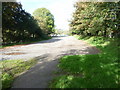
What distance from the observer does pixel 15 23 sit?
60.3ft

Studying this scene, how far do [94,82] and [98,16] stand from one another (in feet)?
28.6

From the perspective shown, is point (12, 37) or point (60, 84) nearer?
point (60, 84)

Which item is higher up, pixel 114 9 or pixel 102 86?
pixel 114 9

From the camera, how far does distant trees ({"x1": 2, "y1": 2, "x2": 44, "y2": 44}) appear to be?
630 inches

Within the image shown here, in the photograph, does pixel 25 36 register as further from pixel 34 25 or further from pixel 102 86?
pixel 102 86

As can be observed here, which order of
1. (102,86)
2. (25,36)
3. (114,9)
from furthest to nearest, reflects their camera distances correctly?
(25,36), (114,9), (102,86)

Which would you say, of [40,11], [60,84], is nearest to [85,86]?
[60,84]

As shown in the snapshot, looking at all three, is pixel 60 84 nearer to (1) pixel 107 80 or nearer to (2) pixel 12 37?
(1) pixel 107 80

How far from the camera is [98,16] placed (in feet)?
33.7

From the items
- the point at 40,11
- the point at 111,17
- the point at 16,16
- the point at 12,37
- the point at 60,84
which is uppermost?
the point at 40,11

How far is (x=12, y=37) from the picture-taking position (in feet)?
62.3

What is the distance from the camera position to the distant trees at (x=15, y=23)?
16.0 meters

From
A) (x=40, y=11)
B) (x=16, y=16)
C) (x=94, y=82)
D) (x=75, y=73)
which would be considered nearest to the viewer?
(x=94, y=82)

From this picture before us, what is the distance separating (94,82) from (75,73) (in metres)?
0.97
